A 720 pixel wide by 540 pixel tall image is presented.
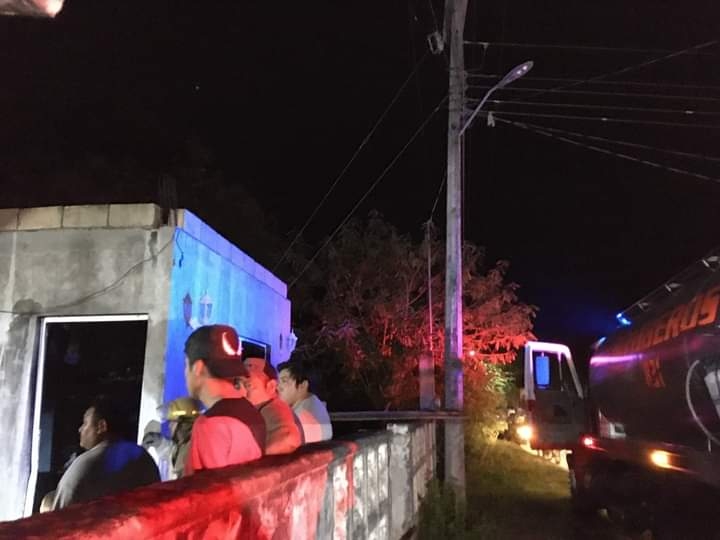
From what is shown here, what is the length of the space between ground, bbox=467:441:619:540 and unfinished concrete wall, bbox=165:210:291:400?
404 centimetres

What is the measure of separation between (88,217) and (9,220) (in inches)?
35.7

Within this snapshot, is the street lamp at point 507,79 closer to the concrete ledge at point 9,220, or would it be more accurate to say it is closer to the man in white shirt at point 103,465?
the concrete ledge at point 9,220

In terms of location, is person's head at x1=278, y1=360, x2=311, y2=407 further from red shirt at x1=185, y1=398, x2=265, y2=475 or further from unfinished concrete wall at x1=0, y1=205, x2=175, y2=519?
red shirt at x1=185, y1=398, x2=265, y2=475

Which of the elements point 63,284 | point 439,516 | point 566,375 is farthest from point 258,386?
point 566,375

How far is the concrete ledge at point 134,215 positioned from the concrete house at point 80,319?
0.01 m

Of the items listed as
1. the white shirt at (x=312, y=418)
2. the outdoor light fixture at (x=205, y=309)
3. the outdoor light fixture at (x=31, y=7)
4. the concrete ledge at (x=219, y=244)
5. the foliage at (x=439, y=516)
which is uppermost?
the concrete ledge at (x=219, y=244)

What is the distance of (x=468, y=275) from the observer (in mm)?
18203

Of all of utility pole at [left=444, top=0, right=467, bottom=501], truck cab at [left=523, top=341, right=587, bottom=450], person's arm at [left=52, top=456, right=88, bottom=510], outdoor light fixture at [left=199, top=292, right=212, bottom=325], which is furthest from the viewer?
truck cab at [left=523, top=341, right=587, bottom=450]

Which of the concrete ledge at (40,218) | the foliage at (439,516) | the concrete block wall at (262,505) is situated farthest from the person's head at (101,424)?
the foliage at (439,516)

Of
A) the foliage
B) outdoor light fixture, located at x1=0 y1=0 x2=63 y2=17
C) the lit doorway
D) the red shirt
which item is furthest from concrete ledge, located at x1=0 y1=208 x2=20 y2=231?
outdoor light fixture, located at x1=0 y1=0 x2=63 y2=17

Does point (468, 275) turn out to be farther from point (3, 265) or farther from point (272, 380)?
point (272, 380)

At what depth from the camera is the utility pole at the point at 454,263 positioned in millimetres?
10469

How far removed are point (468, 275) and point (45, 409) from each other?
1268 centimetres

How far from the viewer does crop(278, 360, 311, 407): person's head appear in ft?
17.8
